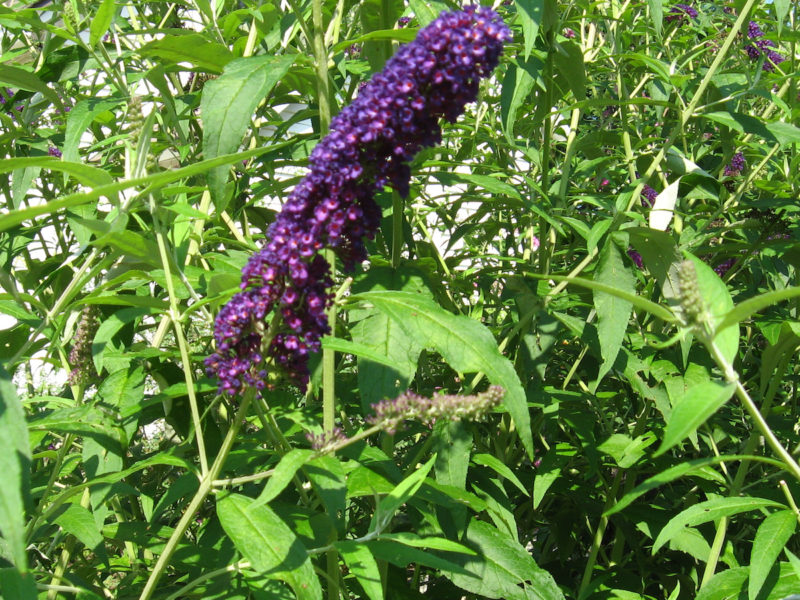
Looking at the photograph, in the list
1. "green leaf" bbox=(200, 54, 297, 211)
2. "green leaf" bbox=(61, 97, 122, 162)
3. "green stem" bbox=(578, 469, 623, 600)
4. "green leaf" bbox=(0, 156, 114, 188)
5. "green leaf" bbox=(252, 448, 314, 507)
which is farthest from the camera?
"green stem" bbox=(578, 469, 623, 600)

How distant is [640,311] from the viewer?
3.34m

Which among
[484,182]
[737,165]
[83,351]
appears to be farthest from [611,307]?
[737,165]

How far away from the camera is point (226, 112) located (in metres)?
1.81

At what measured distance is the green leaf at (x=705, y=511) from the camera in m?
1.90

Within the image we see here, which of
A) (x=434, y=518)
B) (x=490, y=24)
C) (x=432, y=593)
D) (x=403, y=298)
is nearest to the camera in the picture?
(x=490, y=24)

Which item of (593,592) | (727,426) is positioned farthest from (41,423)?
(727,426)

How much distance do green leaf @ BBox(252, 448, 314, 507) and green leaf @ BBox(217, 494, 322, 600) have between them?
9 centimetres

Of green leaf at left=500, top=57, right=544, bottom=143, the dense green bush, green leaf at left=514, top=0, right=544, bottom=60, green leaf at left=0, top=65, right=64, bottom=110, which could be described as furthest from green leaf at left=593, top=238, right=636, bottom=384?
green leaf at left=0, top=65, right=64, bottom=110

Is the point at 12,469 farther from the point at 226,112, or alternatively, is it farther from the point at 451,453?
the point at 451,453

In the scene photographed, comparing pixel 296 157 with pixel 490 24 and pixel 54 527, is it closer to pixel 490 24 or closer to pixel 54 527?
pixel 490 24

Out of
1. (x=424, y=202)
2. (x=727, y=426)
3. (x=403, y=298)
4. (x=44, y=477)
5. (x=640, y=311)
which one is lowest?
(x=727, y=426)

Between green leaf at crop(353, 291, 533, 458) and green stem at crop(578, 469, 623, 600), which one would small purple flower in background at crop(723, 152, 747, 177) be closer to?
green stem at crop(578, 469, 623, 600)

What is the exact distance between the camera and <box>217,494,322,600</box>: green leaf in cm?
156

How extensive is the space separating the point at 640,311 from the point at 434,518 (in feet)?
5.17
